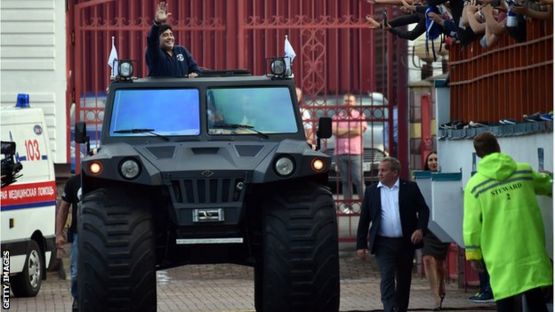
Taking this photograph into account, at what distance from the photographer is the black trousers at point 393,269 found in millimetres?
17188

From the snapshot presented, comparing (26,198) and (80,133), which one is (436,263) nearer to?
(80,133)

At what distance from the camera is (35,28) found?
81.0ft

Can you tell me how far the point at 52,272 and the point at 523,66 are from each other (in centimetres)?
1017

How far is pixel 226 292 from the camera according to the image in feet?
71.7

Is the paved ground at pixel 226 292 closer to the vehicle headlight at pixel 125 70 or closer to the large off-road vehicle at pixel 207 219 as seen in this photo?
the vehicle headlight at pixel 125 70

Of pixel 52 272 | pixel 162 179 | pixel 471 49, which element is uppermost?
pixel 471 49

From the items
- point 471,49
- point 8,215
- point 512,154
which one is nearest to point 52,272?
point 8,215

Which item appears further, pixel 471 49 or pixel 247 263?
pixel 471 49

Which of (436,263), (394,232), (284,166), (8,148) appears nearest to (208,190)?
(284,166)

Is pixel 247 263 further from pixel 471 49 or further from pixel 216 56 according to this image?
pixel 216 56

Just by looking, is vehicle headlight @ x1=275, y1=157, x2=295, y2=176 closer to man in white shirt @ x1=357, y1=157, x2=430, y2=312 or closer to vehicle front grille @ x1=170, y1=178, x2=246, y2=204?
vehicle front grille @ x1=170, y1=178, x2=246, y2=204

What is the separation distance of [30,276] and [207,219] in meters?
6.84

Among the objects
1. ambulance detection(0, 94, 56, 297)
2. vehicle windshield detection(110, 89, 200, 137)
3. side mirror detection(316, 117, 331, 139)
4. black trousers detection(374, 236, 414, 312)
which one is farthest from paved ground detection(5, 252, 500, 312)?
vehicle windshield detection(110, 89, 200, 137)

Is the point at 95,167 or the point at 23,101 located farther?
the point at 23,101
